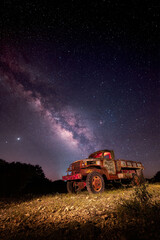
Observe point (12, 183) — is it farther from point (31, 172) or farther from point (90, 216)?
point (90, 216)

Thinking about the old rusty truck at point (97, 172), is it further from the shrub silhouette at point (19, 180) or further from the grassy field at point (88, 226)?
the shrub silhouette at point (19, 180)

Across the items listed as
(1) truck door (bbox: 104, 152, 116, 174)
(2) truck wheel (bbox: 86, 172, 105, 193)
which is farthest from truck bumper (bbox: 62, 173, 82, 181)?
(1) truck door (bbox: 104, 152, 116, 174)

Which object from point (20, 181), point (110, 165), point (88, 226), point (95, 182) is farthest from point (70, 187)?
point (20, 181)

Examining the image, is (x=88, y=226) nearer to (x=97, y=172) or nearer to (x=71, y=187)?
(x=97, y=172)

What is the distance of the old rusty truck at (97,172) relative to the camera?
5848 mm

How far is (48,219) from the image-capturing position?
303 centimetres

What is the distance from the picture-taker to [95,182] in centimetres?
584

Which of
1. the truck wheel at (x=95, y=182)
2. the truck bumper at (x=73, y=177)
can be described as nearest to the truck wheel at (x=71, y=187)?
the truck bumper at (x=73, y=177)

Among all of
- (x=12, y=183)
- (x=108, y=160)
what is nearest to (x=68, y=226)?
(x=108, y=160)

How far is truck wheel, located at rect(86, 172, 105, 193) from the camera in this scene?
18.3ft

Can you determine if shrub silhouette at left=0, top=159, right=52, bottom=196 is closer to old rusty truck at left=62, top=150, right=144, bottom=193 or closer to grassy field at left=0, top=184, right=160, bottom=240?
old rusty truck at left=62, top=150, right=144, bottom=193

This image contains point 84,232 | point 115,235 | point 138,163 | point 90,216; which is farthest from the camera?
point 138,163

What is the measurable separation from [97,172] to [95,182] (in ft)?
1.57

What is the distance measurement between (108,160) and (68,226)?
16.4 feet
